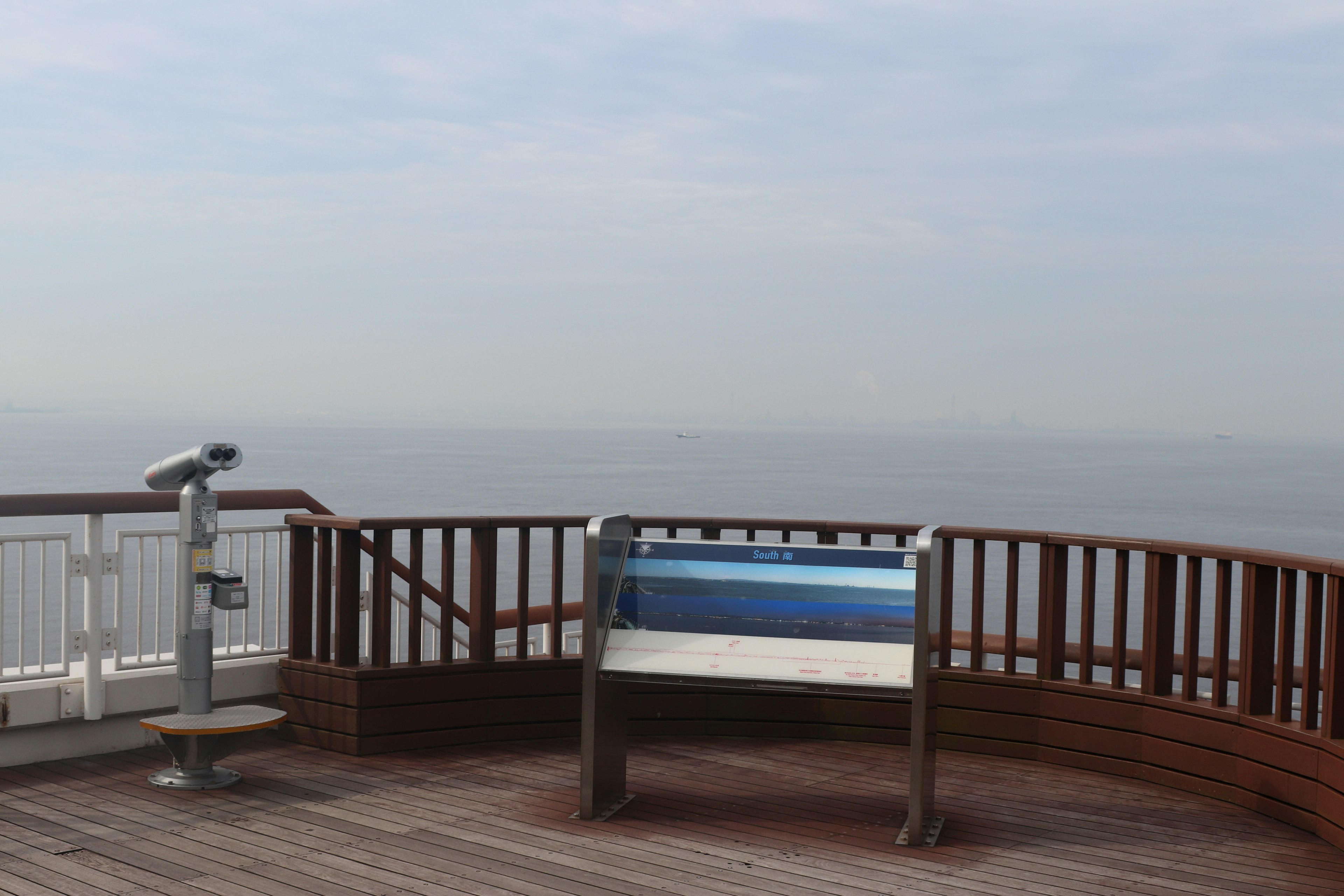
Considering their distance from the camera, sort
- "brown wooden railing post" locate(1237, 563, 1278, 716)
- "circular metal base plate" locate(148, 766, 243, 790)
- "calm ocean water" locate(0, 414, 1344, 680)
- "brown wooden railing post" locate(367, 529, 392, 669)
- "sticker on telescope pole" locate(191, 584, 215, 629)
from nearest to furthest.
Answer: "brown wooden railing post" locate(1237, 563, 1278, 716) < "circular metal base plate" locate(148, 766, 243, 790) < "sticker on telescope pole" locate(191, 584, 215, 629) < "brown wooden railing post" locate(367, 529, 392, 669) < "calm ocean water" locate(0, 414, 1344, 680)

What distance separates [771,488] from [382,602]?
7960 cm

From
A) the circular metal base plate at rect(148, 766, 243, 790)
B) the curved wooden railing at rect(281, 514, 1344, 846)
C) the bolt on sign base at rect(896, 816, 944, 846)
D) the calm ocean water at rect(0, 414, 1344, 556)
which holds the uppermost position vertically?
the curved wooden railing at rect(281, 514, 1344, 846)

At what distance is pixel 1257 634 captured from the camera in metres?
4.32

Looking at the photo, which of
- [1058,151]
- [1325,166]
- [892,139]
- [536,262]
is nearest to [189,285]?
[536,262]

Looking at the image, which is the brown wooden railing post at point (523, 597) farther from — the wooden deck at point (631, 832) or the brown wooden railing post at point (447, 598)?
the wooden deck at point (631, 832)

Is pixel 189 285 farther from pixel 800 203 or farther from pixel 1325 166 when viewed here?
pixel 1325 166

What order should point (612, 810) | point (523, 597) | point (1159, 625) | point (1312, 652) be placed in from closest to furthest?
point (1312, 652) < point (612, 810) < point (1159, 625) < point (523, 597)

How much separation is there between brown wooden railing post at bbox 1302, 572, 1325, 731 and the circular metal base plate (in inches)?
166

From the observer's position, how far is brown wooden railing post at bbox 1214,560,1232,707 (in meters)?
4.40

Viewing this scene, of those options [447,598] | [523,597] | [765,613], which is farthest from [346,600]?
[765,613]

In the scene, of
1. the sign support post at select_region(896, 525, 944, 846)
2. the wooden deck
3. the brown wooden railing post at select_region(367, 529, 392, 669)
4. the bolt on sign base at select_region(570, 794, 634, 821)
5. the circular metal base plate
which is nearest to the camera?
the wooden deck

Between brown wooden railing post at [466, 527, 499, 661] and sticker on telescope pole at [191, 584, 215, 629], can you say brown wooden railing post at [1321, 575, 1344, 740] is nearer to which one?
brown wooden railing post at [466, 527, 499, 661]

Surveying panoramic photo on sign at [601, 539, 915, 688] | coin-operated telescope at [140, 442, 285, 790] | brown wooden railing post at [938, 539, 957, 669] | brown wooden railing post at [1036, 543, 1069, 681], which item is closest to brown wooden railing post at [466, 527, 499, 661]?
coin-operated telescope at [140, 442, 285, 790]

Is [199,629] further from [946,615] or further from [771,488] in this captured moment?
[771,488]
